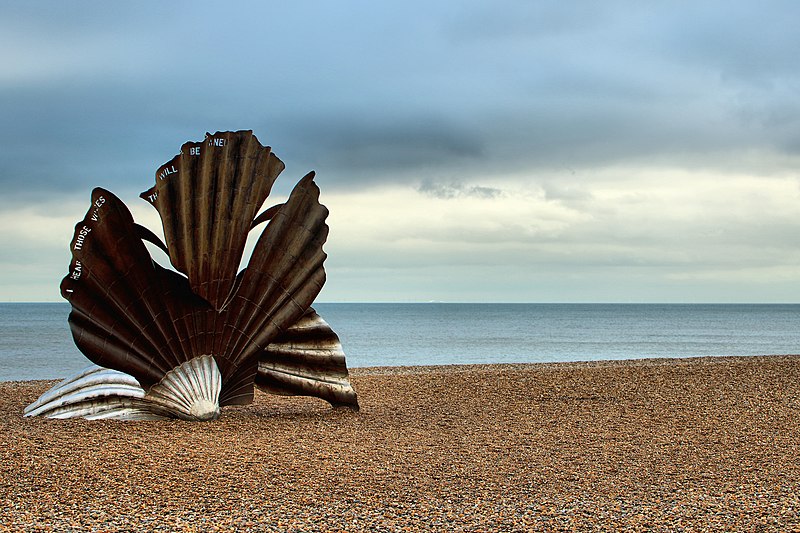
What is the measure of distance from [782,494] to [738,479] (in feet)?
1.55

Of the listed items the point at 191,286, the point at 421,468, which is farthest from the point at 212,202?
the point at 421,468

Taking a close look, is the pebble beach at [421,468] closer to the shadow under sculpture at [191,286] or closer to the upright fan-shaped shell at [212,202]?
the shadow under sculpture at [191,286]

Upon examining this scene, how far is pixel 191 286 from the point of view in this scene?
8.52m

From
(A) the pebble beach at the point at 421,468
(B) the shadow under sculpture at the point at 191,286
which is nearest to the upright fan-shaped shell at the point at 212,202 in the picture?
(B) the shadow under sculpture at the point at 191,286

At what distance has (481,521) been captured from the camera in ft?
16.6

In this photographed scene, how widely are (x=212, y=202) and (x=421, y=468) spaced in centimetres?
363

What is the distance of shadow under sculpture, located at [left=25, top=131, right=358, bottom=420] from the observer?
8.41 meters

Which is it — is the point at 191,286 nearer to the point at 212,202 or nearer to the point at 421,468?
the point at 212,202

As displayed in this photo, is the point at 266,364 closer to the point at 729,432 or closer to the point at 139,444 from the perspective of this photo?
the point at 139,444

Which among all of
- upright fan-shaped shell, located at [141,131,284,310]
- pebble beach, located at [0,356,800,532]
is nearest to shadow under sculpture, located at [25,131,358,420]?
upright fan-shaped shell, located at [141,131,284,310]

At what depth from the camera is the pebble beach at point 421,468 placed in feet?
17.0

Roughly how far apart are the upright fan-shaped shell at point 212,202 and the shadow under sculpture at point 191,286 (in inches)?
0.4

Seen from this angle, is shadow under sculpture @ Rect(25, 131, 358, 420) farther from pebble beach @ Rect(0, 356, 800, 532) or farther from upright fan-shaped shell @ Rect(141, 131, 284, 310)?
pebble beach @ Rect(0, 356, 800, 532)

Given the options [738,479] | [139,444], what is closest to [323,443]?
[139,444]
